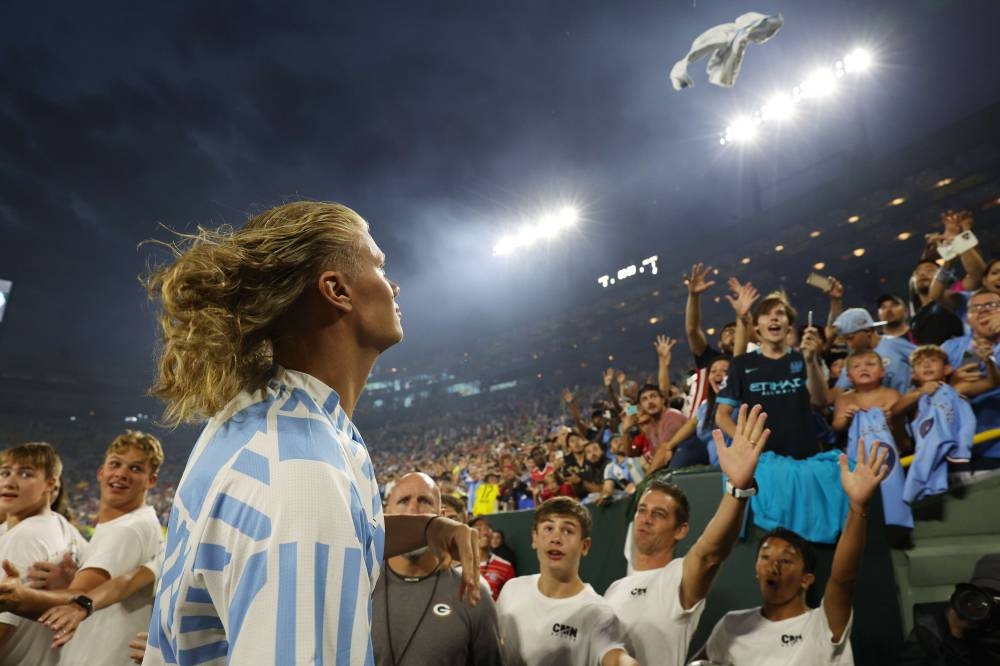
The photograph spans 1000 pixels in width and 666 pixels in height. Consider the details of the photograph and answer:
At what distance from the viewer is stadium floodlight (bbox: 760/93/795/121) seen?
25.2m

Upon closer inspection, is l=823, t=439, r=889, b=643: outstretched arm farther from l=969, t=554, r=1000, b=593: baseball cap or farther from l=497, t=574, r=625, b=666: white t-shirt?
l=497, t=574, r=625, b=666: white t-shirt

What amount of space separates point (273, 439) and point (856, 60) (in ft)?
94.6

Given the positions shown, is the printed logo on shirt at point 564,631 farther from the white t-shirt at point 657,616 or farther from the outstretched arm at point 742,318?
the outstretched arm at point 742,318

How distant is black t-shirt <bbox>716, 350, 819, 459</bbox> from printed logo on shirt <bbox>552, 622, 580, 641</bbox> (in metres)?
2.13

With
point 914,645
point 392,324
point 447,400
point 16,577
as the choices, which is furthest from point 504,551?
point 447,400

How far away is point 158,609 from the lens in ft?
3.87

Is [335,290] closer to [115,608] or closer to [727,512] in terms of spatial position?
[727,512]

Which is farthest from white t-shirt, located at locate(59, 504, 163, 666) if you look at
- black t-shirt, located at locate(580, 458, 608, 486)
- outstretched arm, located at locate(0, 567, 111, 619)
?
black t-shirt, located at locate(580, 458, 608, 486)

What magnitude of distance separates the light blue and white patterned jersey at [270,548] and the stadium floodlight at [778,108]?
2859 cm

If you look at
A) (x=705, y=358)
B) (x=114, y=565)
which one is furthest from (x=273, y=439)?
(x=705, y=358)

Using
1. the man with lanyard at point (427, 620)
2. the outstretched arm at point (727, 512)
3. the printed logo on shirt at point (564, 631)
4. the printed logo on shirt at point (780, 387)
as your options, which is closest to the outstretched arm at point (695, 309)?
the printed logo on shirt at point (780, 387)

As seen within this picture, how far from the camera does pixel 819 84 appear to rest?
963 inches

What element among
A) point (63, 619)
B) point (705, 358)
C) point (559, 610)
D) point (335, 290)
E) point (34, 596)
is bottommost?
point (559, 610)

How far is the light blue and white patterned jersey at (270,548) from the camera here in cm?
90
